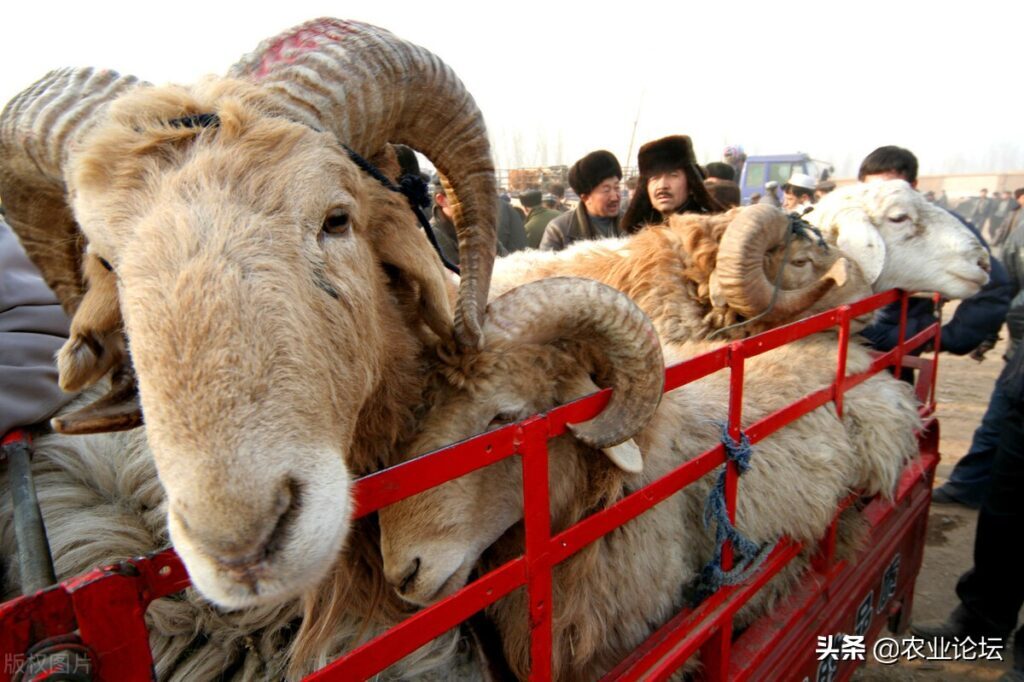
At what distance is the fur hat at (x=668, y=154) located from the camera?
183 inches

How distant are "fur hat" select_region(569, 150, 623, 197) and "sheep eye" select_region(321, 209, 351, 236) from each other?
4750mm

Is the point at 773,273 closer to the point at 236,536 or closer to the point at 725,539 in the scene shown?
the point at 725,539

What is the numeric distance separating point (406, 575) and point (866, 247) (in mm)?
3706

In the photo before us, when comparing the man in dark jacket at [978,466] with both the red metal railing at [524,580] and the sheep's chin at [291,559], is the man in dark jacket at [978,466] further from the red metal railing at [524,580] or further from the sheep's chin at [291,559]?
the sheep's chin at [291,559]

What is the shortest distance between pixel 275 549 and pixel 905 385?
3547 mm

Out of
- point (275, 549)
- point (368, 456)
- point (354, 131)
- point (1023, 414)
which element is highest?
point (354, 131)

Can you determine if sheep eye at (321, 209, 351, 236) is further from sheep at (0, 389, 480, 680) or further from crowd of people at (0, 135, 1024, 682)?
sheep at (0, 389, 480, 680)

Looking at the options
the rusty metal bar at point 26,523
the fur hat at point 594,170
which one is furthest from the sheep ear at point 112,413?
the fur hat at point 594,170

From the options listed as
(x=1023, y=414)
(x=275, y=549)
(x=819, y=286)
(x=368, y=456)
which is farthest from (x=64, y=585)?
(x=1023, y=414)

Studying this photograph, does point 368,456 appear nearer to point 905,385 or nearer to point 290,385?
point 290,385

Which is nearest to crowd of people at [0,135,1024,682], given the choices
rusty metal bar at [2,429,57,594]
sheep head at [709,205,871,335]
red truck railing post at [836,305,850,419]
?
rusty metal bar at [2,429,57,594]

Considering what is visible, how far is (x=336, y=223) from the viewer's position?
147 centimetres

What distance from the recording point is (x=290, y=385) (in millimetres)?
1148

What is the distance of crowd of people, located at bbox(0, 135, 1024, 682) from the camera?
1965mm
